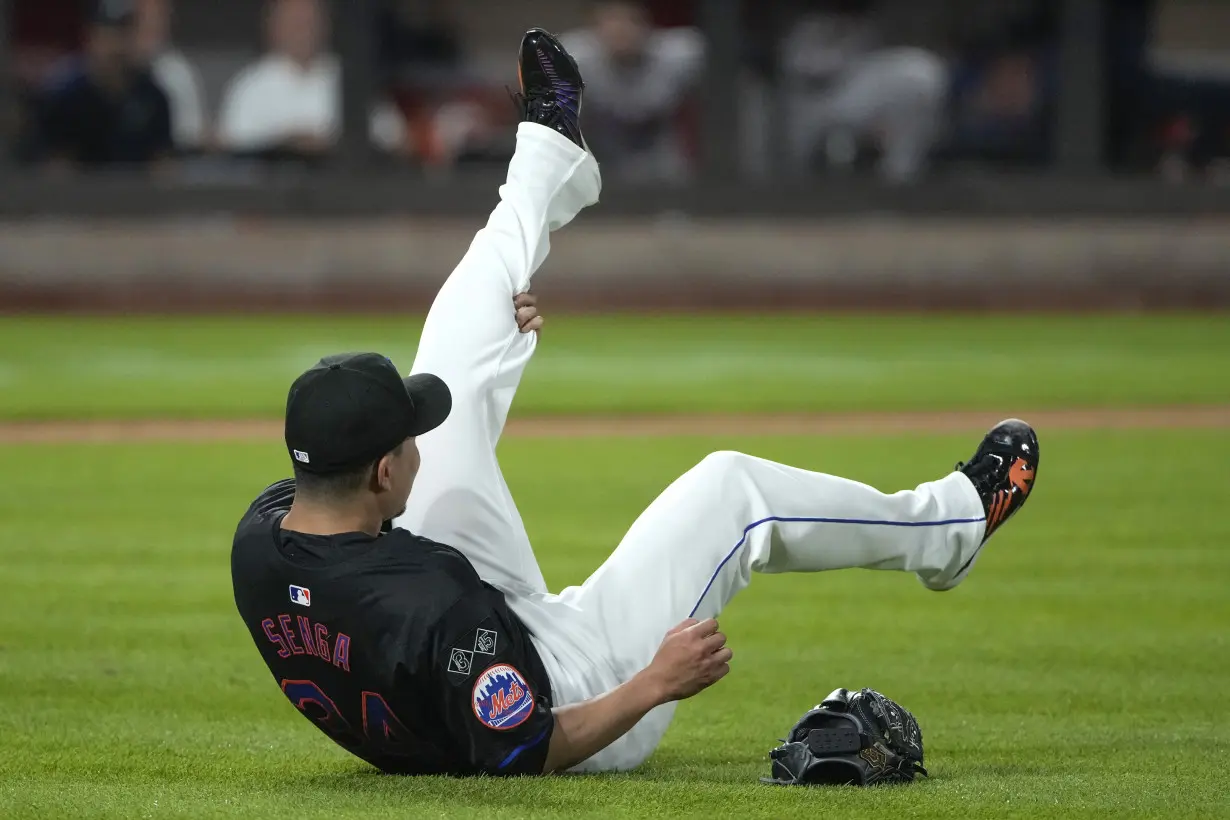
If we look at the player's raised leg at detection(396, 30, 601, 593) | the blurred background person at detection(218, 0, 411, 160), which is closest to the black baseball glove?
the player's raised leg at detection(396, 30, 601, 593)

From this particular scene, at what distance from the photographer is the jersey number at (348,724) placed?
127 inches

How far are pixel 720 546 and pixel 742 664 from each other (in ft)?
4.56

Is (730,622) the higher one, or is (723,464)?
(723,464)

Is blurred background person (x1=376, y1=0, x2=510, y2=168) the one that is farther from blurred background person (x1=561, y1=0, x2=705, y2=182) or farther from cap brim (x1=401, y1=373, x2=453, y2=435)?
cap brim (x1=401, y1=373, x2=453, y2=435)

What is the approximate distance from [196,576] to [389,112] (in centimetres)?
1153

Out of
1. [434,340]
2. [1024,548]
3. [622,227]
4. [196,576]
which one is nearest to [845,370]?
[622,227]

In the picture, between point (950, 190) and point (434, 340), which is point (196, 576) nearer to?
point (434, 340)

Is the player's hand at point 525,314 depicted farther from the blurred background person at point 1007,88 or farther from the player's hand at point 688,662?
the blurred background person at point 1007,88

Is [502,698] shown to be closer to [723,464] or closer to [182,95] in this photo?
[723,464]

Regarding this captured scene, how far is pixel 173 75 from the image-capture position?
17.0 m

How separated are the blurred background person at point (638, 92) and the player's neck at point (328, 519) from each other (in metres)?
13.8

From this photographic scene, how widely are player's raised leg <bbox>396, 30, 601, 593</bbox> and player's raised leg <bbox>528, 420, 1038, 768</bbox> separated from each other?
22 centimetres

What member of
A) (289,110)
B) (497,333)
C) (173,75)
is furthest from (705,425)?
(173,75)

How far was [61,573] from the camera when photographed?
19.8 feet
